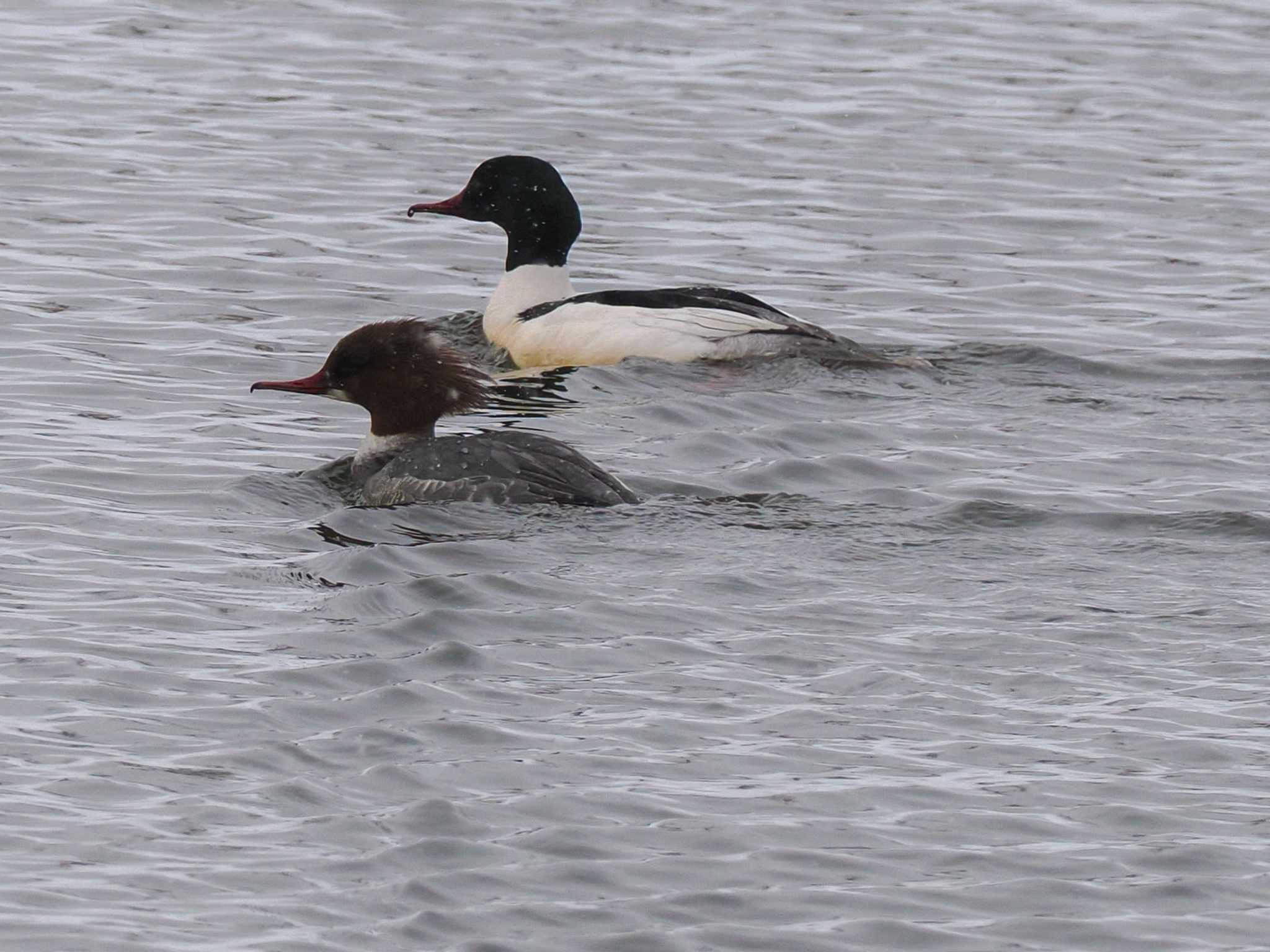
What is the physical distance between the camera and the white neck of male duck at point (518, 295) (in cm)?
1301

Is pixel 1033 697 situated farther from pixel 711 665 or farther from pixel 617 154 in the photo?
pixel 617 154

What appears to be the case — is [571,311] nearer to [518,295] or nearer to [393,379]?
[518,295]

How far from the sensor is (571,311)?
41.8 feet

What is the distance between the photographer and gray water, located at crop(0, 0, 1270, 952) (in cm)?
591

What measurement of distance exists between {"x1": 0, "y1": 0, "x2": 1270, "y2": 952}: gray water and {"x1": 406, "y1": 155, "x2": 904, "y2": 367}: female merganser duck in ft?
0.83

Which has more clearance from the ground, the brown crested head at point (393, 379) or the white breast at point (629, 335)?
the brown crested head at point (393, 379)

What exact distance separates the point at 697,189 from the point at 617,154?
41.9 inches

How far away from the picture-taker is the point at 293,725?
6766 millimetres

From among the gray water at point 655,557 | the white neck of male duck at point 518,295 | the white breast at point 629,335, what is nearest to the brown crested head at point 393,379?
the gray water at point 655,557

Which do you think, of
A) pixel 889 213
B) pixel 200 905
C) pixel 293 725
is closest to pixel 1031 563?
pixel 293 725

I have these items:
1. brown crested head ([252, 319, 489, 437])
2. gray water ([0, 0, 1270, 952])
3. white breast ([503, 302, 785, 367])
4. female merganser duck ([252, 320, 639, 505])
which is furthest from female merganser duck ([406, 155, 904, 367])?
brown crested head ([252, 319, 489, 437])

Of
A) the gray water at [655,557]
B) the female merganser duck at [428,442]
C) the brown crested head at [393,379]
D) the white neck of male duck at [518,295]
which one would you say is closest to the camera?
the gray water at [655,557]

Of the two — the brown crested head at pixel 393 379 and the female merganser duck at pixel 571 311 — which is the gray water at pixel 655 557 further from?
the brown crested head at pixel 393 379

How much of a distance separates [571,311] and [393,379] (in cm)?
299
